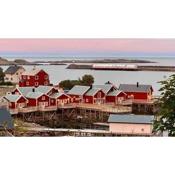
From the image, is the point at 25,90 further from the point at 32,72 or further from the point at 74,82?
the point at 74,82

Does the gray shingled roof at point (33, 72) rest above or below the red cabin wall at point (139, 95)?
above

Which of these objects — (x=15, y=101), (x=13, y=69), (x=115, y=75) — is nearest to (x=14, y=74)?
(x=13, y=69)

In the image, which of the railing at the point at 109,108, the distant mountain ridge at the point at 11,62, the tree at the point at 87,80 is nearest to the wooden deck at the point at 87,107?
the railing at the point at 109,108

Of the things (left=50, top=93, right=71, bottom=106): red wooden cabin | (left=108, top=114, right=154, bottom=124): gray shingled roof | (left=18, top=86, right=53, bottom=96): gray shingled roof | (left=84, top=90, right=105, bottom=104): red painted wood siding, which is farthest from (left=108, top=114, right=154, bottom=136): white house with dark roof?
(left=18, top=86, right=53, bottom=96): gray shingled roof

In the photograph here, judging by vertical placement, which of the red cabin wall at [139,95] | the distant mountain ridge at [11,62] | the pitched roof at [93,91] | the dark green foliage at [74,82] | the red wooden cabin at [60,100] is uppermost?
the distant mountain ridge at [11,62]

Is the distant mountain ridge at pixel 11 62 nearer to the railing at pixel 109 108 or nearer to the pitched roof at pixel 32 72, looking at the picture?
the pitched roof at pixel 32 72
